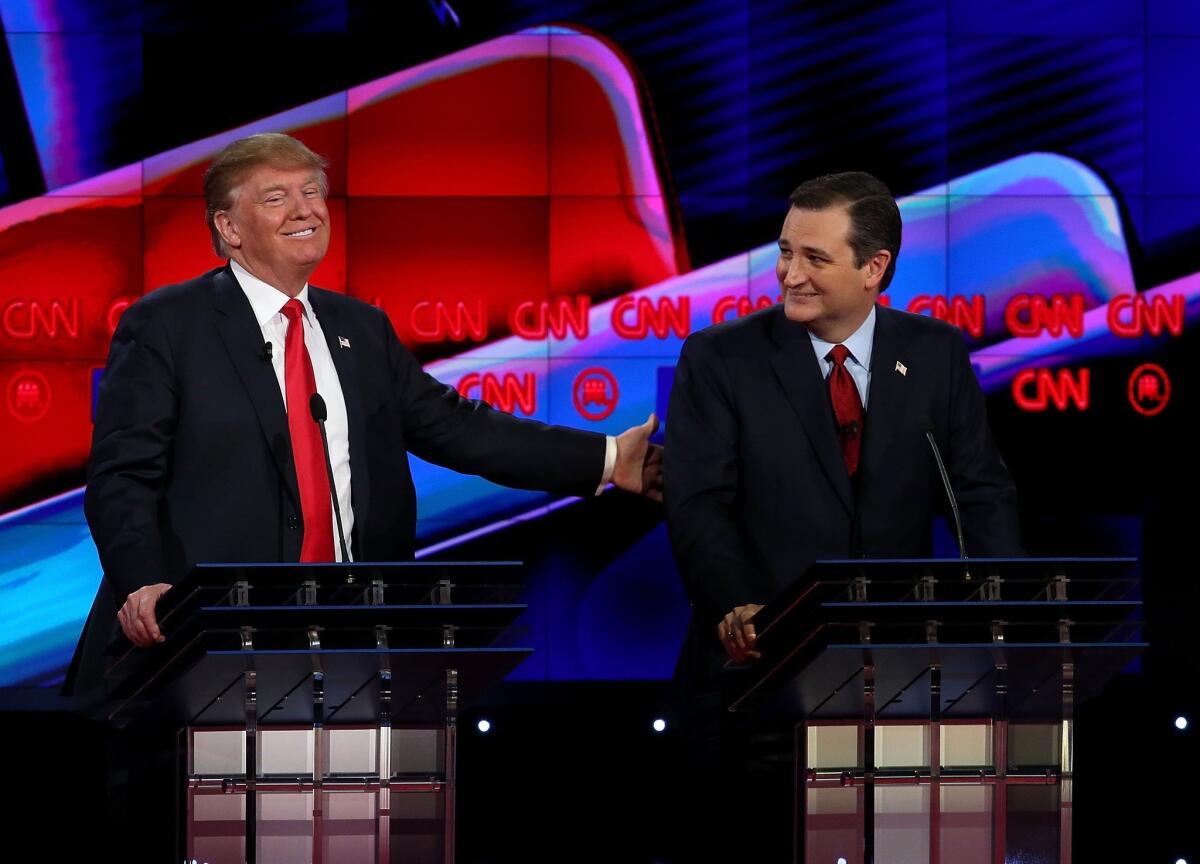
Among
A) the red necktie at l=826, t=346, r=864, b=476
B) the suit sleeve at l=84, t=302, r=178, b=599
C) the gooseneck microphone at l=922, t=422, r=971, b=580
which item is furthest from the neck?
the gooseneck microphone at l=922, t=422, r=971, b=580

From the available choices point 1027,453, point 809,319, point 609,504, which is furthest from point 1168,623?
point 809,319

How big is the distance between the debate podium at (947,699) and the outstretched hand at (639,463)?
116 cm

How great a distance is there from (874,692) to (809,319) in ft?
3.17

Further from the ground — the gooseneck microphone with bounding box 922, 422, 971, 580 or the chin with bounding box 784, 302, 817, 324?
the chin with bounding box 784, 302, 817, 324

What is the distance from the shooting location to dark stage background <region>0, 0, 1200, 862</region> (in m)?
7.02

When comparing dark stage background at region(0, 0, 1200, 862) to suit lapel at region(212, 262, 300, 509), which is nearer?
suit lapel at region(212, 262, 300, 509)

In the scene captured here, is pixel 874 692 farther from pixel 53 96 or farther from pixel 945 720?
pixel 53 96

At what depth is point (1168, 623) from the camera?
23.3 feet

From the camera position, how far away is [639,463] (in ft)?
13.1

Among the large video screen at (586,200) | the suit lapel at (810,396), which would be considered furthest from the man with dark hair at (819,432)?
the large video screen at (586,200)

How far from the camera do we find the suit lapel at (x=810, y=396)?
3.42 meters

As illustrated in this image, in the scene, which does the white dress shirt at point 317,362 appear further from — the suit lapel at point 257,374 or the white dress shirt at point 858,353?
the white dress shirt at point 858,353

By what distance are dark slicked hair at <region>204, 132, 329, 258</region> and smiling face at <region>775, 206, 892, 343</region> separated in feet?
2.97

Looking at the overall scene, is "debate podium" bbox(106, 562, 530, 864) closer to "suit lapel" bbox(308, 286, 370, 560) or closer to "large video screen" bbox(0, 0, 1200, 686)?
"suit lapel" bbox(308, 286, 370, 560)
